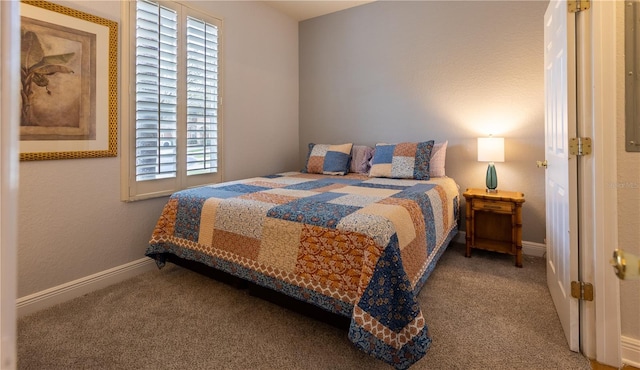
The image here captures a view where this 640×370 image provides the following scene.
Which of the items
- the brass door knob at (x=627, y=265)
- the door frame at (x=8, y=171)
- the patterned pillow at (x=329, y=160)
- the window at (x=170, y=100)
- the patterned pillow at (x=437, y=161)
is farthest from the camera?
the patterned pillow at (x=329, y=160)

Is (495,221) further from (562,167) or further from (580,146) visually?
(580,146)

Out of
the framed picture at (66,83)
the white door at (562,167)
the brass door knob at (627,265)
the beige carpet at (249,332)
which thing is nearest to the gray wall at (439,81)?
the white door at (562,167)

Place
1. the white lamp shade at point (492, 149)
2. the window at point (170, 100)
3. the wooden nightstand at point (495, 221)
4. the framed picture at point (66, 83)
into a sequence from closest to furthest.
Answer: the framed picture at point (66, 83) → the window at point (170, 100) → the wooden nightstand at point (495, 221) → the white lamp shade at point (492, 149)

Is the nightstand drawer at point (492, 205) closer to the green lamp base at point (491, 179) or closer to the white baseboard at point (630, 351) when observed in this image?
the green lamp base at point (491, 179)

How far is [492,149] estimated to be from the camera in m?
2.84

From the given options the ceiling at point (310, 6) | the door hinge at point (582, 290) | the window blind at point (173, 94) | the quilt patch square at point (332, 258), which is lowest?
the door hinge at point (582, 290)

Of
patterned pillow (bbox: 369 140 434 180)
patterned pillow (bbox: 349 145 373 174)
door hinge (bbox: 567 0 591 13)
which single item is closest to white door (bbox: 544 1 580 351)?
door hinge (bbox: 567 0 591 13)

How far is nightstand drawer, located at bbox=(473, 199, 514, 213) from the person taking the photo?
8.80 ft

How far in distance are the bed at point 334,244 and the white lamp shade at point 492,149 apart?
61cm

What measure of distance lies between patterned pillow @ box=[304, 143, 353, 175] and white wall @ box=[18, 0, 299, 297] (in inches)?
23.9

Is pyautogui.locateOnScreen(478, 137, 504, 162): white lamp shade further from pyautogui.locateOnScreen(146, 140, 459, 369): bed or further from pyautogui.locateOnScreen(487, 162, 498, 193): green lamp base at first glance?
pyautogui.locateOnScreen(146, 140, 459, 369): bed

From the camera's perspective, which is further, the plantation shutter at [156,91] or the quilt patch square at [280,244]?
the plantation shutter at [156,91]

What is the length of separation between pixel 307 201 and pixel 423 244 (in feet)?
2.44

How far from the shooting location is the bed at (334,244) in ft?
4.53
